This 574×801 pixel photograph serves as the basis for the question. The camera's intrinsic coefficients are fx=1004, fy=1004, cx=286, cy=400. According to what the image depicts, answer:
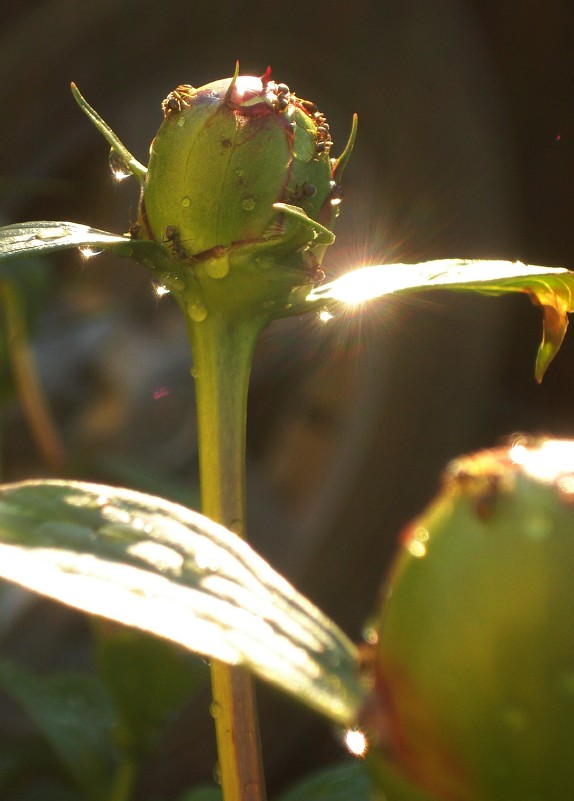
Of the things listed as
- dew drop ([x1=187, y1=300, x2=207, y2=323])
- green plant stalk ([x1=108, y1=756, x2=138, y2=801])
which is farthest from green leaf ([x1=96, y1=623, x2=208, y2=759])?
dew drop ([x1=187, y1=300, x2=207, y2=323])

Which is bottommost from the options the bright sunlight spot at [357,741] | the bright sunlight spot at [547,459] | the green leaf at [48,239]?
the bright sunlight spot at [357,741]

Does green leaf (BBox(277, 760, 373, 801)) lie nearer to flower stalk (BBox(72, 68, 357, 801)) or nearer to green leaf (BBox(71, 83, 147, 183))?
flower stalk (BBox(72, 68, 357, 801))

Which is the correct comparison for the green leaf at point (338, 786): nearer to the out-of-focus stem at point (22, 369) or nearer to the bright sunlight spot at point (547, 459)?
the bright sunlight spot at point (547, 459)

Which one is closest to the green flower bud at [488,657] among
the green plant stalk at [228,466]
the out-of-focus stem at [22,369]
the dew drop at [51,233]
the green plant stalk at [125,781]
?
the green plant stalk at [228,466]

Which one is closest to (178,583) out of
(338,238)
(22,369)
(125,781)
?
(125,781)

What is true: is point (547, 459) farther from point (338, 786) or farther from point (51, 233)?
point (338, 786)

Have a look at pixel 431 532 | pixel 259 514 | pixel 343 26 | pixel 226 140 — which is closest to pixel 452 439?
pixel 259 514
